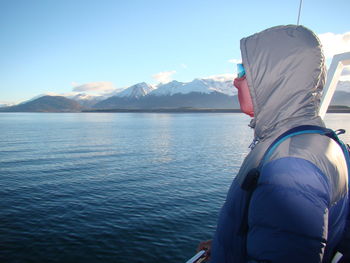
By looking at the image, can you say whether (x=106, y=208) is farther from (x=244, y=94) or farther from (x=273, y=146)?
(x=273, y=146)

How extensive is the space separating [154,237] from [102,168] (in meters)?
17.3

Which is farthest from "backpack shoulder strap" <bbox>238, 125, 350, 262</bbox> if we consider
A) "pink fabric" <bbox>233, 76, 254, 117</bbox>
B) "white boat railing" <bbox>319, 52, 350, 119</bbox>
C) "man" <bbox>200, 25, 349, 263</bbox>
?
"white boat railing" <bbox>319, 52, 350, 119</bbox>

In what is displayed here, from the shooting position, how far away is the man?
184 cm

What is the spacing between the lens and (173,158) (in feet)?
124

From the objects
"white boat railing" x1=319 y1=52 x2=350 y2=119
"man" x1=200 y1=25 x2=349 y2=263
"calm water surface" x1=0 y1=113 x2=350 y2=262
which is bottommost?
"calm water surface" x1=0 y1=113 x2=350 y2=262

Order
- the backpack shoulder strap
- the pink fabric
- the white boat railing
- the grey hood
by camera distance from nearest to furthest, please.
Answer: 1. the backpack shoulder strap
2. the grey hood
3. the pink fabric
4. the white boat railing

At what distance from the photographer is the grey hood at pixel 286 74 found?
222cm

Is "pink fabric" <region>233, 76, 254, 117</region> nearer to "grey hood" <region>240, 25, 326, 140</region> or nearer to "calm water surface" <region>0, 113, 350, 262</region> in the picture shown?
"grey hood" <region>240, 25, 326, 140</region>

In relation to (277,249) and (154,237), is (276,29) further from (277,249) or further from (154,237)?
(154,237)

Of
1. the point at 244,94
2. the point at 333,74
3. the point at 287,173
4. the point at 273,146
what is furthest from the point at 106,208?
the point at 287,173

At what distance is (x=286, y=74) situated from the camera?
2.24 metres

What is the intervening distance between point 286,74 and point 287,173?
869 mm

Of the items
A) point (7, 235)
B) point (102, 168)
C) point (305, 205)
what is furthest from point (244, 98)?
point (102, 168)

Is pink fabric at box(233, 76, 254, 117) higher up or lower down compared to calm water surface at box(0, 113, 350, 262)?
higher up
